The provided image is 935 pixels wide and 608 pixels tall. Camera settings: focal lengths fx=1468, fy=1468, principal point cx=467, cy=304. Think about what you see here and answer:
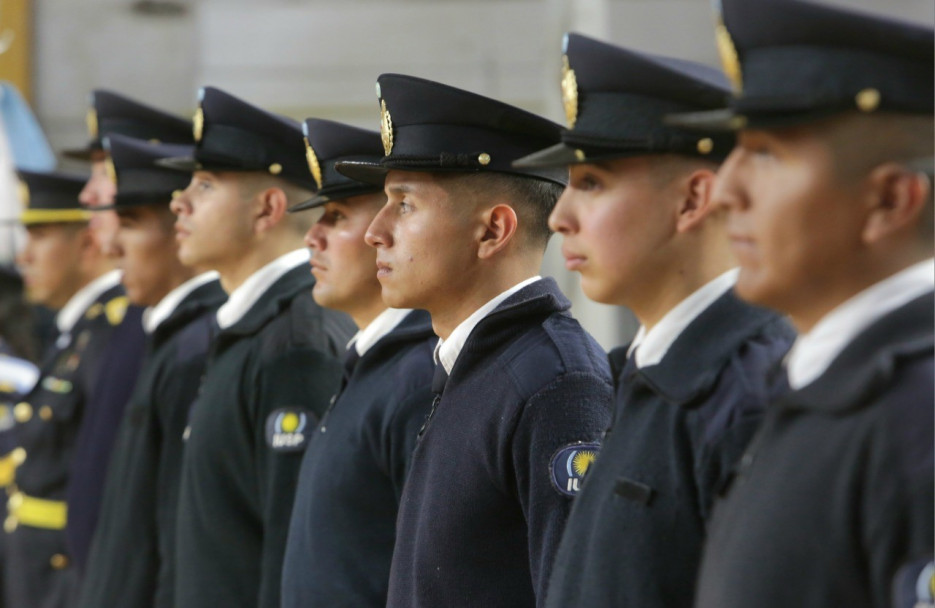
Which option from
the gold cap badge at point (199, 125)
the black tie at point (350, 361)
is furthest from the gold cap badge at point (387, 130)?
the gold cap badge at point (199, 125)

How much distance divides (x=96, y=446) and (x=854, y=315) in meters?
3.45

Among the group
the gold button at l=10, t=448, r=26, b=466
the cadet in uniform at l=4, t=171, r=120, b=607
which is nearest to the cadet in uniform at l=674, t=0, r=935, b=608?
the cadet in uniform at l=4, t=171, r=120, b=607

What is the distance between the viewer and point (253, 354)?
353cm

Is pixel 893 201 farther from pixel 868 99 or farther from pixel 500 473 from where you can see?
pixel 500 473

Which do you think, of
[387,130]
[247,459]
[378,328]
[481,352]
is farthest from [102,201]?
[481,352]

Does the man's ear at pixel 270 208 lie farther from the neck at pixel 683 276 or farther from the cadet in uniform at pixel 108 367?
the neck at pixel 683 276

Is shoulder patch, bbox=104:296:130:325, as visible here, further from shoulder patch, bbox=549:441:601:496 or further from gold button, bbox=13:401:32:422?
shoulder patch, bbox=549:441:601:496

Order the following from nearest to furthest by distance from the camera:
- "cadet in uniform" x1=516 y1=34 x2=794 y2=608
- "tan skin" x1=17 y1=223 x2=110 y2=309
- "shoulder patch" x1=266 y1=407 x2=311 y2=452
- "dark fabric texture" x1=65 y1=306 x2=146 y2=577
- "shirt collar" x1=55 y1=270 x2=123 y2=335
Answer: "cadet in uniform" x1=516 y1=34 x2=794 y2=608
"shoulder patch" x1=266 y1=407 x2=311 y2=452
"dark fabric texture" x1=65 y1=306 x2=146 y2=577
"shirt collar" x1=55 y1=270 x2=123 y2=335
"tan skin" x1=17 y1=223 x2=110 y2=309

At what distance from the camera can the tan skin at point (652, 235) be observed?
7.02 ft

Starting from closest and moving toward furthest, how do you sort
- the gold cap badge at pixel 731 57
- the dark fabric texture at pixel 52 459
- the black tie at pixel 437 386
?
1. the gold cap badge at pixel 731 57
2. the black tie at pixel 437 386
3. the dark fabric texture at pixel 52 459

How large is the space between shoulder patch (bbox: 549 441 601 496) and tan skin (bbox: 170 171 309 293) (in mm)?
1623

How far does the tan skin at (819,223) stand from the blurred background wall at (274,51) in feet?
21.6

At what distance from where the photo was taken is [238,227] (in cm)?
382

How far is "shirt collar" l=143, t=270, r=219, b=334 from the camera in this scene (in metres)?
4.53
